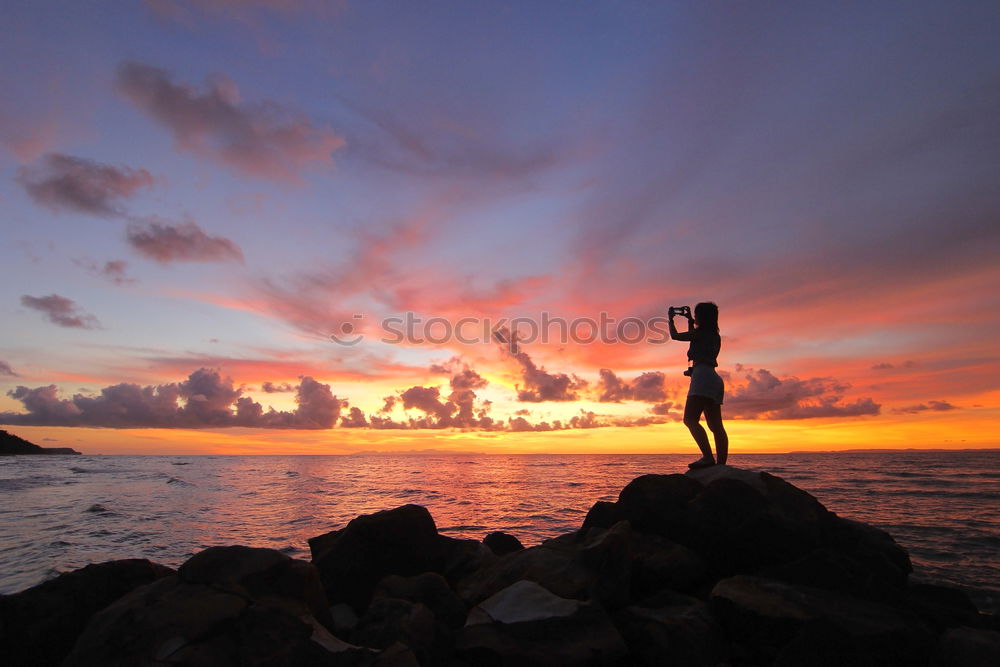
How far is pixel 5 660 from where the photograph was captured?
5.63 meters

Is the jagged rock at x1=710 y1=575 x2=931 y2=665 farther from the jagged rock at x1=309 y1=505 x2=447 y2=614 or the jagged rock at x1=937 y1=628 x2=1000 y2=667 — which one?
the jagged rock at x1=309 y1=505 x2=447 y2=614

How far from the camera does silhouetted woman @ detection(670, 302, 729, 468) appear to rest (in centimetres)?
905

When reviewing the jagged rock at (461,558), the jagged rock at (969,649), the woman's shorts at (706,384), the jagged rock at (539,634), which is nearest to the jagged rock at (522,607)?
the jagged rock at (539,634)

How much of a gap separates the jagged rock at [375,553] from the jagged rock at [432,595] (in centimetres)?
123

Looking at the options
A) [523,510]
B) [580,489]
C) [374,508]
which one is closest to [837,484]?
[580,489]

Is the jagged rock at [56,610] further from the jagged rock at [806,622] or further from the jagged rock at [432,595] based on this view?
the jagged rock at [806,622]

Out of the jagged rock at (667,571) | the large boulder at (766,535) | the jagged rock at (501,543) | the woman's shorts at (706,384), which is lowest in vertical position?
the jagged rock at (501,543)

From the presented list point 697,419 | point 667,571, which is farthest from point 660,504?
point 697,419

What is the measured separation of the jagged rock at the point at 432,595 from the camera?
665 cm

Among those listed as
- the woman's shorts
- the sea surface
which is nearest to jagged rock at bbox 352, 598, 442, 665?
the woman's shorts

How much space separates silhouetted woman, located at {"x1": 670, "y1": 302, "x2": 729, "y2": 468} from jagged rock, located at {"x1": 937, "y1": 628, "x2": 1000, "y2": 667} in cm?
377

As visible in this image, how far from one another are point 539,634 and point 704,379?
5.35 m

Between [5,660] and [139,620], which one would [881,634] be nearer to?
[139,620]

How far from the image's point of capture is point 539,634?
17.8ft
